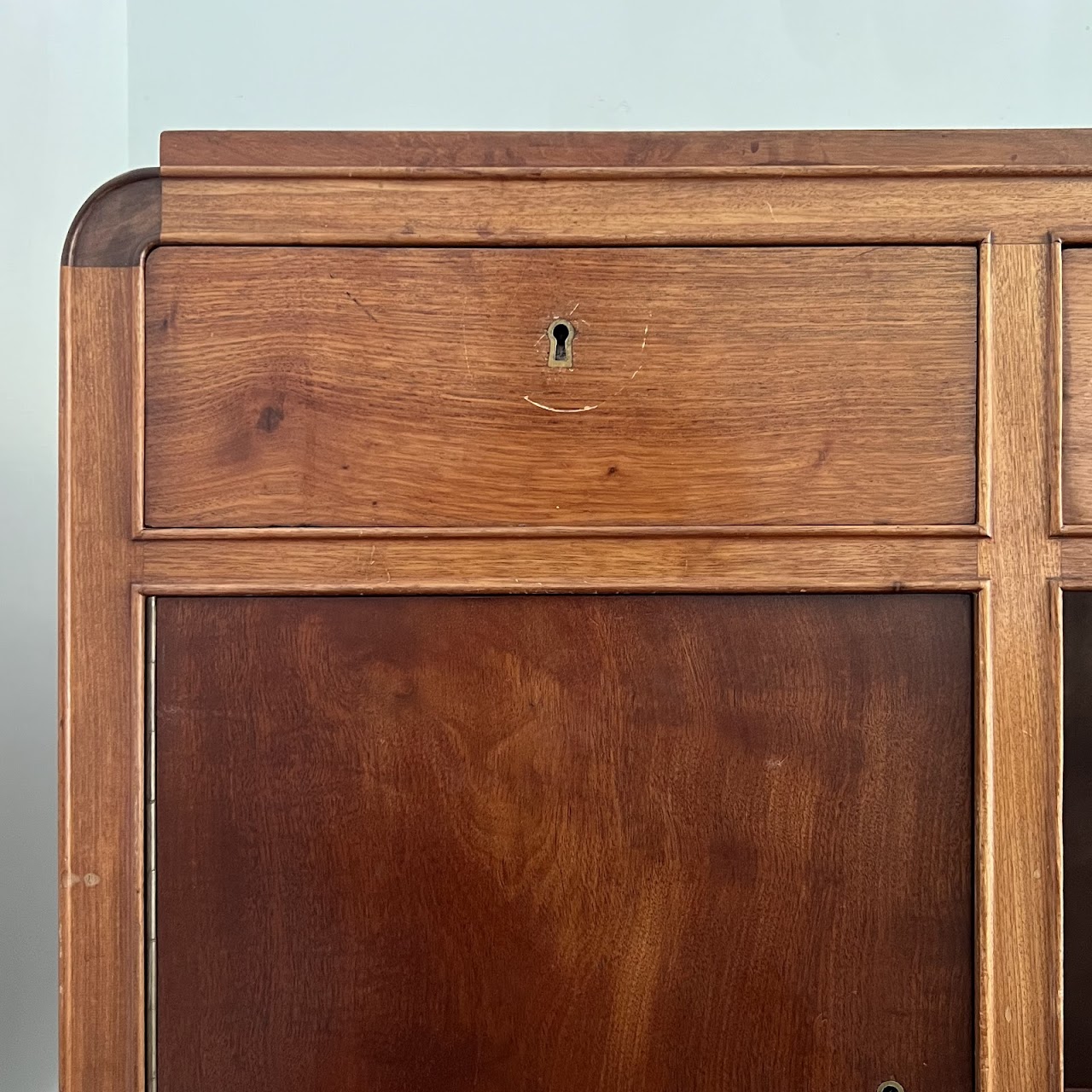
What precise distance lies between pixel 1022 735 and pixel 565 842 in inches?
12.6

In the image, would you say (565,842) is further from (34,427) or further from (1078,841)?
(34,427)

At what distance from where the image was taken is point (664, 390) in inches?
27.9

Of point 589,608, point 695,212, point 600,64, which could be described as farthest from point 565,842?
point 600,64

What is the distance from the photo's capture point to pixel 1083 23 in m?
1.21

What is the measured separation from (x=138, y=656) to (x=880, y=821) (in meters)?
0.51

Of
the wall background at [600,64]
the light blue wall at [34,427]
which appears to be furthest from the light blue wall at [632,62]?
the light blue wall at [34,427]

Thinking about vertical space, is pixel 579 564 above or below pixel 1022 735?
above

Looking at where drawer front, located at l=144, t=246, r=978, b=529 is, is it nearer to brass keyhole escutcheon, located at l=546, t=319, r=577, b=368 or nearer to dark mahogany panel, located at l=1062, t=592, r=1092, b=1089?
brass keyhole escutcheon, located at l=546, t=319, r=577, b=368

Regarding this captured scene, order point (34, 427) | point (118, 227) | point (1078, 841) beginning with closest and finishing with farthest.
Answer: point (118, 227) < point (1078, 841) < point (34, 427)

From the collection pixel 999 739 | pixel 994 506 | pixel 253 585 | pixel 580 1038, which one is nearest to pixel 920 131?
pixel 994 506

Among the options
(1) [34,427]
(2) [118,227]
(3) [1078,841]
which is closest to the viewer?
(2) [118,227]

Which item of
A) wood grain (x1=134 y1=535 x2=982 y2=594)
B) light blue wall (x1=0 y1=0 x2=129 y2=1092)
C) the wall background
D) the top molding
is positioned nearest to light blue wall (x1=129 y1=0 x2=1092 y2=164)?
the wall background

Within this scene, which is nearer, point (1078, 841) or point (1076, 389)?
point (1076, 389)

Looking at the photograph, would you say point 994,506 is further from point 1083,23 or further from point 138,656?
point 1083,23
